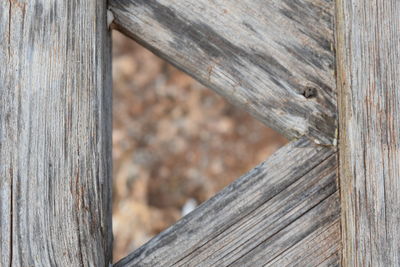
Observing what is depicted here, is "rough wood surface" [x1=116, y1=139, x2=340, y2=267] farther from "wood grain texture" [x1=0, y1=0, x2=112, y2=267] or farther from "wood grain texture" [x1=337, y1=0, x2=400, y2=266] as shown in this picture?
"wood grain texture" [x1=0, y1=0, x2=112, y2=267]

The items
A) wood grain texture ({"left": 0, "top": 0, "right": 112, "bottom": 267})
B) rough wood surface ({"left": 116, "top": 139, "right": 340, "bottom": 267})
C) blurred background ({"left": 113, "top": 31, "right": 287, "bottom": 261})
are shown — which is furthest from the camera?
blurred background ({"left": 113, "top": 31, "right": 287, "bottom": 261})

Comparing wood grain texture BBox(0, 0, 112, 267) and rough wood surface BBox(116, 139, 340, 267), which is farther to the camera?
rough wood surface BBox(116, 139, 340, 267)

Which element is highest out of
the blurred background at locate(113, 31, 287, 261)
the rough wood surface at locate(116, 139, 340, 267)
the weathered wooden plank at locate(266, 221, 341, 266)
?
the blurred background at locate(113, 31, 287, 261)

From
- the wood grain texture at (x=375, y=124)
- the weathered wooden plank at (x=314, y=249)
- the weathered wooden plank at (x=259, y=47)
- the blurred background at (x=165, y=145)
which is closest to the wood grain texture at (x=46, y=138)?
the weathered wooden plank at (x=259, y=47)

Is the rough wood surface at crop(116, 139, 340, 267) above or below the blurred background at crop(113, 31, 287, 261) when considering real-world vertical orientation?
below

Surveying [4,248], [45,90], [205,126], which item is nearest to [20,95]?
[45,90]

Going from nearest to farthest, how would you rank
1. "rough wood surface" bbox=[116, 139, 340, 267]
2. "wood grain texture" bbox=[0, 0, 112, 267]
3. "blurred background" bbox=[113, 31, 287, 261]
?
"wood grain texture" bbox=[0, 0, 112, 267]
"rough wood surface" bbox=[116, 139, 340, 267]
"blurred background" bbox=[113, 31, 287, 261]

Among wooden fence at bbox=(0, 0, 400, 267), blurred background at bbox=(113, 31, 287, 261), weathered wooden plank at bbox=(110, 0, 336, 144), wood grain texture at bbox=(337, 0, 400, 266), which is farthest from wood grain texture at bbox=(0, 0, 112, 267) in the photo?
blurred background at bbox=(113, 31, 287, 261)
